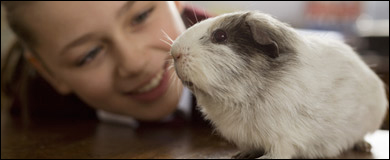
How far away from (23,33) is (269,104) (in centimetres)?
56

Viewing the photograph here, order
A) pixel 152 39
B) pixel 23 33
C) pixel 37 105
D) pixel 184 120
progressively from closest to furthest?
pixel 152 39 < pixel 23 33 < pixel 184 120 < pixel 37 105

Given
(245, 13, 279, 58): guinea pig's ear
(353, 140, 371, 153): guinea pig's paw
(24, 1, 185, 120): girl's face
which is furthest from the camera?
(24, 1, 185, 120): girl's face

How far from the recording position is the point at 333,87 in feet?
1.27

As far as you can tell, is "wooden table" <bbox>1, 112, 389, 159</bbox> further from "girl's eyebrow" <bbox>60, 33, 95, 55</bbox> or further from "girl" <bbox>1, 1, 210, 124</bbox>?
"girl's eyebrow" <bbox>60, 33, 95, 55</bbox>

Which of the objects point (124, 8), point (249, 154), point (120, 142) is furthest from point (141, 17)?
point (249, 154)

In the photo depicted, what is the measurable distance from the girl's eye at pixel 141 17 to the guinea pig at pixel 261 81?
0.29 m

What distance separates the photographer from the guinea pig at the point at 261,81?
353mm

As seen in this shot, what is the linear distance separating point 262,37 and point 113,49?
32 centimetres

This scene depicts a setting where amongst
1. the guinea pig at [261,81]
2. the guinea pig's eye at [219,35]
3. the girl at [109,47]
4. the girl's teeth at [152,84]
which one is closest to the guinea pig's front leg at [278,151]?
the guinea pig at [261,81]

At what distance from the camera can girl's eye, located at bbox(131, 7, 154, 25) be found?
0.64m

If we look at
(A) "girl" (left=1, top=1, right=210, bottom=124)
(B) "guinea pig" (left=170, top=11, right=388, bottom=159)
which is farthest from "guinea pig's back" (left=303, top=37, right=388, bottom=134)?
(A) "girl" (left=1, top=1, right=210, bottom=124)

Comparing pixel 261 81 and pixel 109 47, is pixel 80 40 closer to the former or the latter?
pixel 109 47

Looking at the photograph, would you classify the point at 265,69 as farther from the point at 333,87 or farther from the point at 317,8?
the point at 317,8

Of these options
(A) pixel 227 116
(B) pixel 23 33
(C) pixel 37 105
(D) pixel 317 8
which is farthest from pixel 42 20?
(D) pixel 317 8
